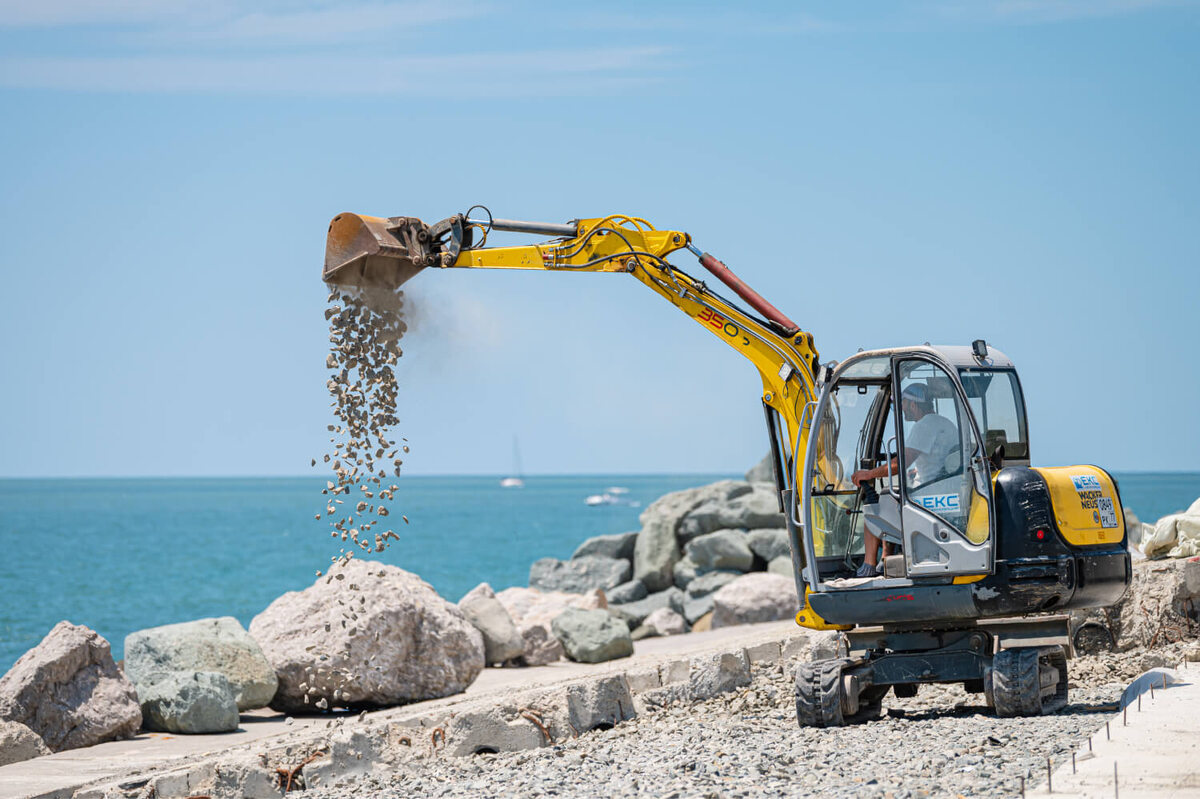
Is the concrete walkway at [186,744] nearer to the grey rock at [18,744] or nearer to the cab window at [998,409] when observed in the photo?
the grey rock at [18,744]

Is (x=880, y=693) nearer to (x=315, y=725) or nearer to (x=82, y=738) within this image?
(x=315, y=725)

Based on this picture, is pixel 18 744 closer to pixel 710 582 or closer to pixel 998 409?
pixel 998 409

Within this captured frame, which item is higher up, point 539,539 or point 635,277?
point 635,277

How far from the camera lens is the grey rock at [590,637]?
15469mm

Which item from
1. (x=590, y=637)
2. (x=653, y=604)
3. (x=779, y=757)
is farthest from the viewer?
(x=653, y=604)

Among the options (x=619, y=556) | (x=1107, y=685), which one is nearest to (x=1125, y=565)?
(x=1107, y=685)

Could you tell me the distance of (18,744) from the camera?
10219 millimetres

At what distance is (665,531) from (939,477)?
20.9m

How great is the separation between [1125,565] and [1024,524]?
90 cm

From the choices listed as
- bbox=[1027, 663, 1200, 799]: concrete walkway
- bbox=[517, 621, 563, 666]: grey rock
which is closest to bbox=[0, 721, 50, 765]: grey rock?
bbox=[517, 621, 563, 666]: grey rock

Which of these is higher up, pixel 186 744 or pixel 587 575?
pixel 186 744

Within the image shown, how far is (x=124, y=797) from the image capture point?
8602mm

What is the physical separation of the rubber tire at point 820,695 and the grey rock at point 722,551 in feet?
56.8

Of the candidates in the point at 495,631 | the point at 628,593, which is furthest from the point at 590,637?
the point at 628,593
